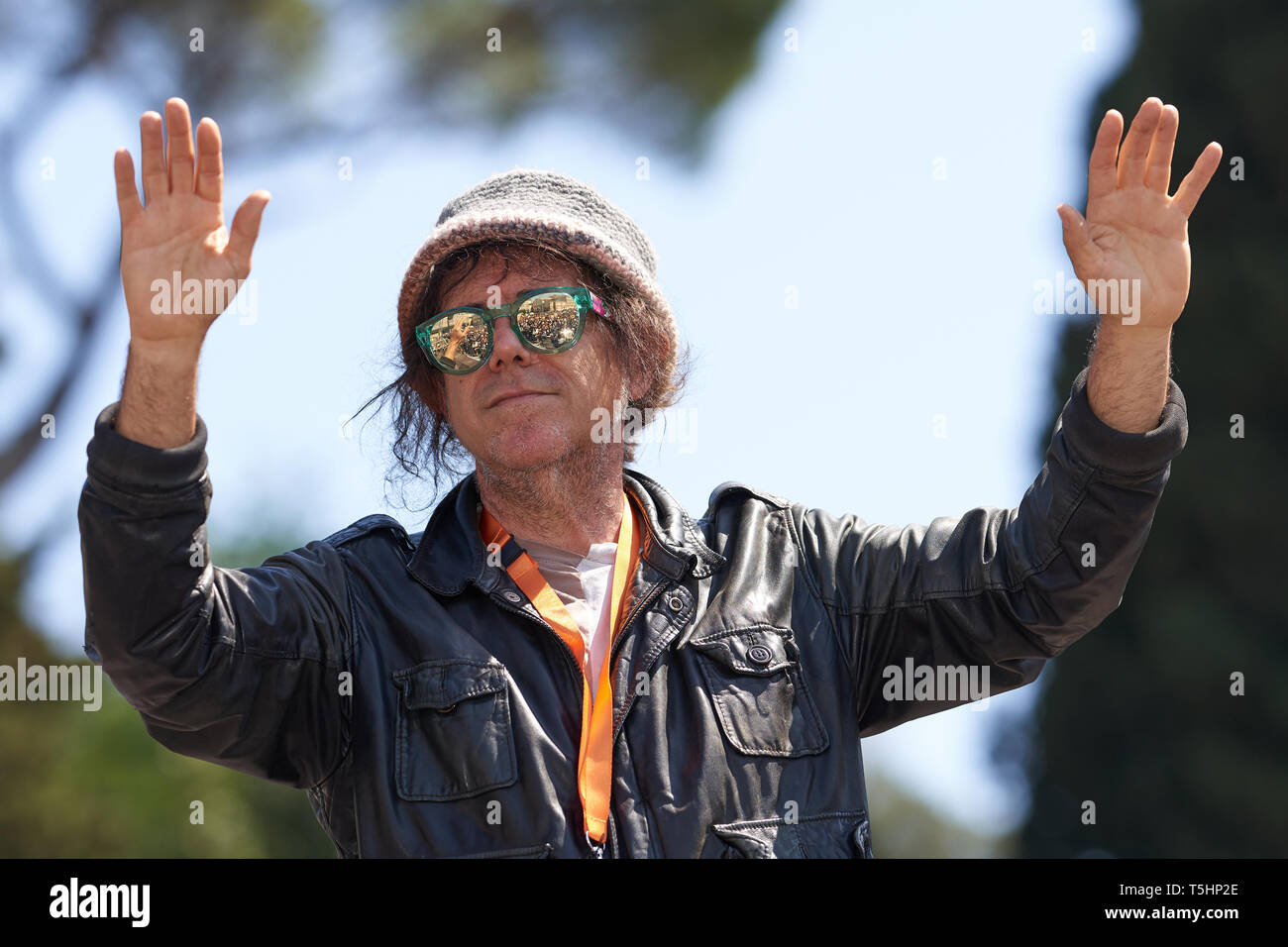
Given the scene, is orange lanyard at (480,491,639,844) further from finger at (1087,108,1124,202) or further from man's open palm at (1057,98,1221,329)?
finger at (1087,108,1124,202)

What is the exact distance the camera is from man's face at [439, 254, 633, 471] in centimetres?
333

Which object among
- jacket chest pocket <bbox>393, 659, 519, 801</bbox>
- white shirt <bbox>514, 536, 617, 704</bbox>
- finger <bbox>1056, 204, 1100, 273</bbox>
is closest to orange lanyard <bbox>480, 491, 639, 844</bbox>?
white shirt <bbox>514, 536, 617, 704</bbox>

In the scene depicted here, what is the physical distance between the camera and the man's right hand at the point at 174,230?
8.66ft

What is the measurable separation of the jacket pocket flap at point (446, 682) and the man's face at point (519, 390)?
0.55 meters

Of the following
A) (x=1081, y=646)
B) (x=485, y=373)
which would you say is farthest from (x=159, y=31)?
(x=1081, y=646)

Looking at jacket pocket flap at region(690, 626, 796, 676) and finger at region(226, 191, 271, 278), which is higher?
finger at region(226, 191, 271, 278)

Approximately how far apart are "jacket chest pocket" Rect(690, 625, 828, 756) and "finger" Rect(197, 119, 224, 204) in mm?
1328

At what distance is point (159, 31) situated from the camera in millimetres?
9508
